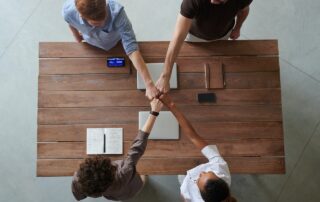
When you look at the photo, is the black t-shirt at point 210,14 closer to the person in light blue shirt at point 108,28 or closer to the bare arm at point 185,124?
the person in light blue shirt at point 108,28

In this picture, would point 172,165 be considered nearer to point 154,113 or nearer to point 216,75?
point 154,113

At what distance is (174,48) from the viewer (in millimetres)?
1890

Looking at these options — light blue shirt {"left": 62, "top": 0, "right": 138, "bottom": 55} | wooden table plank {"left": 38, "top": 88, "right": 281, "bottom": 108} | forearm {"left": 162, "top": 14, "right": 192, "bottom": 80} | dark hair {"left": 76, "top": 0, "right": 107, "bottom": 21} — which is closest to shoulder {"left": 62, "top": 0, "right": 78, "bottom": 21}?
light blue shirt {"left": 62, "top": 0, "right": 138, "bottom": 55}

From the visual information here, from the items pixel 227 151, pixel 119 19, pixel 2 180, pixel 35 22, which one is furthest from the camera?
pixel 35 22

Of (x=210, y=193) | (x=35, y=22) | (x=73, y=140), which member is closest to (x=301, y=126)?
(x=210, y=193)

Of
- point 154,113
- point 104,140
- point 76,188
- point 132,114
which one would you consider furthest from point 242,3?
point 76,188

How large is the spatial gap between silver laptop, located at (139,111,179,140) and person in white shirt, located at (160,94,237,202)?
1.7 inches

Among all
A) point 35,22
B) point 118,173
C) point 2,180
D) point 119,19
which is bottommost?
point 2,180

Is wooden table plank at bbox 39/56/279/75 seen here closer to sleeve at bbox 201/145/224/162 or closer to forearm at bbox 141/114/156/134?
forearm at bbox 141/114/156/134

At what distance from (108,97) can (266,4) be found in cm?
174

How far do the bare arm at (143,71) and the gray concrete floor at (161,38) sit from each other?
36.7 inches

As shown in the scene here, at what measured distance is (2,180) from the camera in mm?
2627

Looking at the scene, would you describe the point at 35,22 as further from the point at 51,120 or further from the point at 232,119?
the point at 232,119

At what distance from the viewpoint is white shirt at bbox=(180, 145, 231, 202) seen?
1.82 meters
